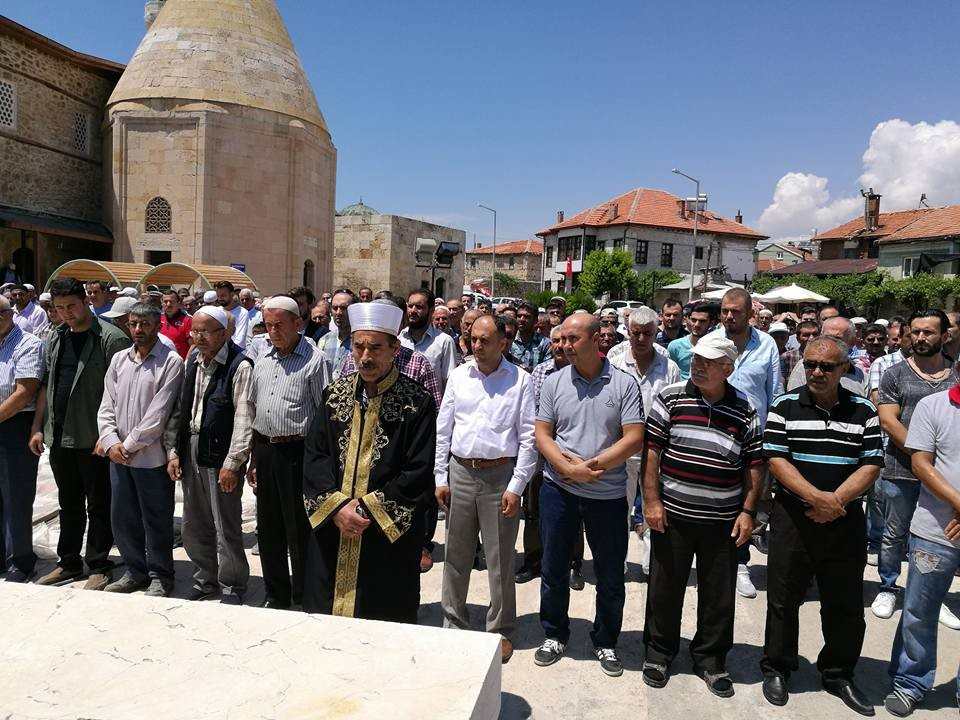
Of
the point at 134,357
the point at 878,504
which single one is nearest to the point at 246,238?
the point at 134,357

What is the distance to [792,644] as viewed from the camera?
3.31 metres

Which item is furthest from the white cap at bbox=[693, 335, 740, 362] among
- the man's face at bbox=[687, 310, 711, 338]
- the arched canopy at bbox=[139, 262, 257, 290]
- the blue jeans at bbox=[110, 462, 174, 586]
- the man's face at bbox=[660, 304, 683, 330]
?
the arched canopy at bbox=[139, 262, 257, 290]

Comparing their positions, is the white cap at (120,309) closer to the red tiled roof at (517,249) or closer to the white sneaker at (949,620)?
the white sneaker at (949,620)

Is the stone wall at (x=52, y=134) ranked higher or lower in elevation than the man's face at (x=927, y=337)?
higher

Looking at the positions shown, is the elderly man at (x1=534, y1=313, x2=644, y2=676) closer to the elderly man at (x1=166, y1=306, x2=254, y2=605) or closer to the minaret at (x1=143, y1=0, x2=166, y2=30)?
the elderly man at (x1=166, y1=306, x2=254, y2=605)

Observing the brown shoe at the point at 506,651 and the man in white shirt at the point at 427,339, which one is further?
the man in white shirt at the point at 427,339

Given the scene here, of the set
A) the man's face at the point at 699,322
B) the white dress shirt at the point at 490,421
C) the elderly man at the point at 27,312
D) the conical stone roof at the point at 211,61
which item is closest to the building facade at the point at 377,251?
the conical stone roof at the point at 211,61

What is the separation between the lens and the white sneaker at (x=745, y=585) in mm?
4445

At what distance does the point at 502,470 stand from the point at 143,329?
8.24ft

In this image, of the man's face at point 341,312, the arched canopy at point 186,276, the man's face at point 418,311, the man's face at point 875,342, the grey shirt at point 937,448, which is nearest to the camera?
the grey shirt at point 937,448

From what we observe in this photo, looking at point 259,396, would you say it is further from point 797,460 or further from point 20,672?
point 797,460

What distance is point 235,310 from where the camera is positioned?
30.1 feet

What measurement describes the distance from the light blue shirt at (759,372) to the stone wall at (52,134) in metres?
22.8

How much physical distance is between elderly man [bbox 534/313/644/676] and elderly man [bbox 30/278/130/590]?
10.3ft
